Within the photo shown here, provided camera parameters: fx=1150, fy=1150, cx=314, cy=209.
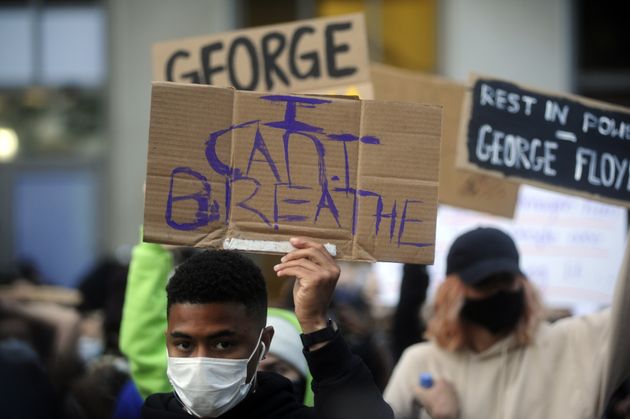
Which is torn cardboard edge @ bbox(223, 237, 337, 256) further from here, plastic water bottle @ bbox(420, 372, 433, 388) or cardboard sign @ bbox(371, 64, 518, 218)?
cardboard sign @ bbox(371, 64, 518, 218)

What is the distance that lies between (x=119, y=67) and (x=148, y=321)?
389 inches

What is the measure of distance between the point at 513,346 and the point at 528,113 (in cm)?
85

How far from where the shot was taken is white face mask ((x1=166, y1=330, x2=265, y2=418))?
301 centimetres

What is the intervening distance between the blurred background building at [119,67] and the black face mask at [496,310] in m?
8.89

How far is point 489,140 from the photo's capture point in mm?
4082

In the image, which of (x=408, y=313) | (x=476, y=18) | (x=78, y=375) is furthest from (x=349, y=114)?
(x=476, y=18)

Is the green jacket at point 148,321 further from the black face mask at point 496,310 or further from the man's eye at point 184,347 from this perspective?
the man's eye at point 184,347

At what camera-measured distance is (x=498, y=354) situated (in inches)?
167

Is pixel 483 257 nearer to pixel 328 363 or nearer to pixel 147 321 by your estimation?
pixel 147 321

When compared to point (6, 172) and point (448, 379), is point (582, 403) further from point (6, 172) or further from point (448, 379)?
point (6, 172)

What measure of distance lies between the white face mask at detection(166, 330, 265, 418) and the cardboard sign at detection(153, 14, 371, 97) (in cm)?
157

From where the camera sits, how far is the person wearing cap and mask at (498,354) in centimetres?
397

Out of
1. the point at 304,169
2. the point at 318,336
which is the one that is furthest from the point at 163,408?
the point at 304,169

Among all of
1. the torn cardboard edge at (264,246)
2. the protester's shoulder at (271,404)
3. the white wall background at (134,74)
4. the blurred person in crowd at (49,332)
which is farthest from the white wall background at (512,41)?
the protester's shoulder at (271,404)
